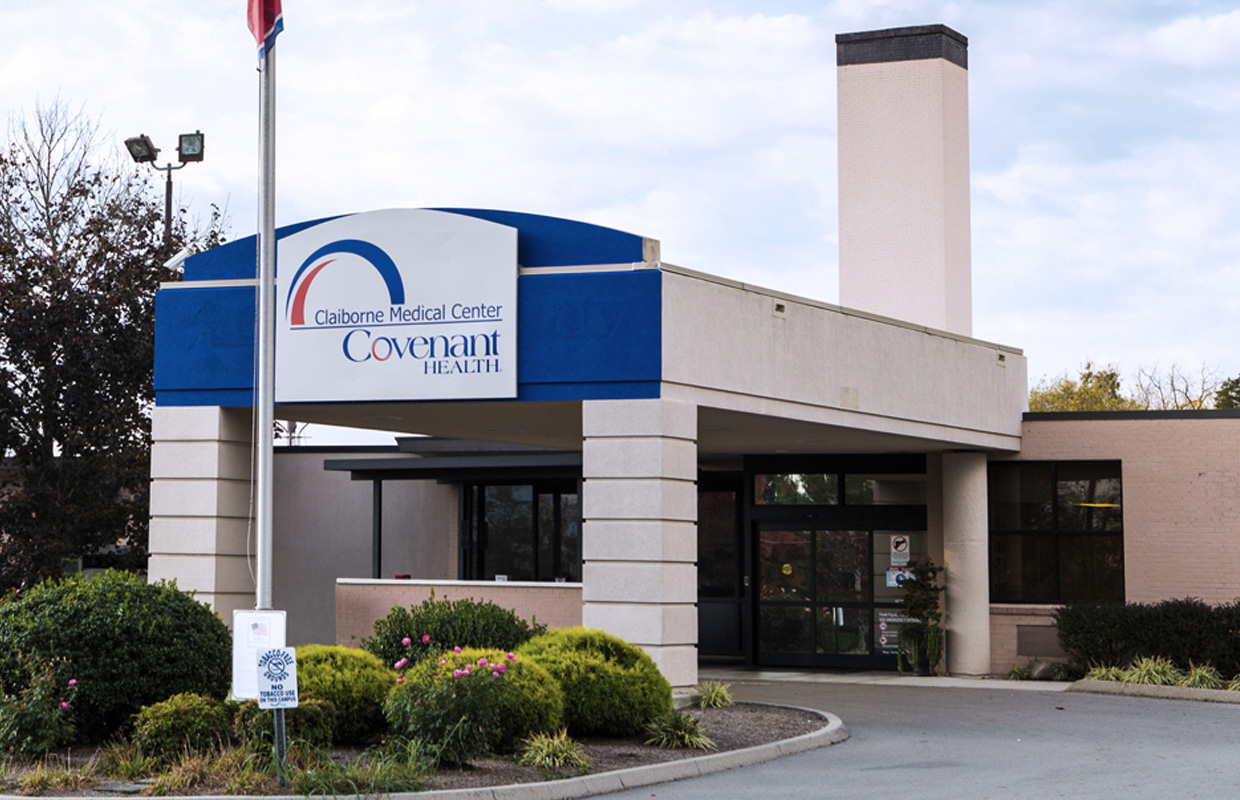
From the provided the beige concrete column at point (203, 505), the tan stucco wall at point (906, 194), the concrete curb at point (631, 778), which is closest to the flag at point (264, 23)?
the concrete curb at point (631, 778)

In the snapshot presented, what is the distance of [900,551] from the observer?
23.5 meters

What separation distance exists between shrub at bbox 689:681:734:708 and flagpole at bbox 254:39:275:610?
19.6ft

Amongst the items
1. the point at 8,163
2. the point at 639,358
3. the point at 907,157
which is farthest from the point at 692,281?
the point at 8,163

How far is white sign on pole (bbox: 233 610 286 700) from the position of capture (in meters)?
10.5

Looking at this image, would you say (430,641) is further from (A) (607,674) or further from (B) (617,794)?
(B) (617,794)

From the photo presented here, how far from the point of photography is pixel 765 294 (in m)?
17.8

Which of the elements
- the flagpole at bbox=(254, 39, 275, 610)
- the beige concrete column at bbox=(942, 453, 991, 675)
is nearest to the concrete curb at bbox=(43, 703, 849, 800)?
the flagpole at bbox=(254, 39, 275, 610)

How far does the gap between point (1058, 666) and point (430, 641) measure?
1092cm

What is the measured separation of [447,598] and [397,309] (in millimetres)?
3585

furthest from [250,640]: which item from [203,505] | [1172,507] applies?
[1172,507]

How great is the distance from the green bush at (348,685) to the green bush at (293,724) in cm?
19

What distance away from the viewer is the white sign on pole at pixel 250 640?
10469 mm

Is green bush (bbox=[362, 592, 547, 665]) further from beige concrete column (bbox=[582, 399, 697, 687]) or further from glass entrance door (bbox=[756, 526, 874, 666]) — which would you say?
glass entrance door (bbox=[756, 526, 874, 666])

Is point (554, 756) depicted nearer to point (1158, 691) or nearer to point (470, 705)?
point (470, 705)
